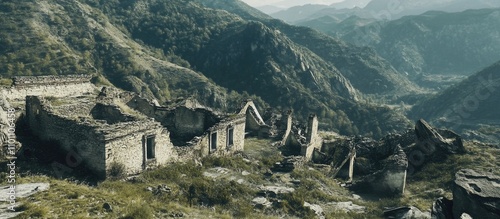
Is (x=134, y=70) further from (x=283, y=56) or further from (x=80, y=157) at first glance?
(x=80, y=157)

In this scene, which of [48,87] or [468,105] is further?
[468,105]

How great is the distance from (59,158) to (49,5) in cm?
12598

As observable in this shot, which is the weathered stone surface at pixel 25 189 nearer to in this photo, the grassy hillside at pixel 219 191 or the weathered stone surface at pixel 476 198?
the grassy hillside at pixel 219 191

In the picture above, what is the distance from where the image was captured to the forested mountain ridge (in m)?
101

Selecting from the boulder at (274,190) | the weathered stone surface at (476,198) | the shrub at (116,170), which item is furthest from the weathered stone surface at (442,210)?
the shrub at (116,170)

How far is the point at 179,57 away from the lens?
15712 cm

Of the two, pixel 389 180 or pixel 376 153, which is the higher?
pixel 389 180

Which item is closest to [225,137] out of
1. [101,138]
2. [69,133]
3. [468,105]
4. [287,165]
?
[287,165]

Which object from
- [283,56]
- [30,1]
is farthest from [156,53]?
[283,56]

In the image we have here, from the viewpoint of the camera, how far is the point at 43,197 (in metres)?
13.3

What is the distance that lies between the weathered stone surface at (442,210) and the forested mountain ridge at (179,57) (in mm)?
78066

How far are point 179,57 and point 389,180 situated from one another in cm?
14231

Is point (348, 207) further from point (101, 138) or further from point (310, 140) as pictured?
point (101, 138)

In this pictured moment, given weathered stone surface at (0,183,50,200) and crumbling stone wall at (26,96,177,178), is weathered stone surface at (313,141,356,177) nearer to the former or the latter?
crumbling stone wall at (26,96,177,178)
